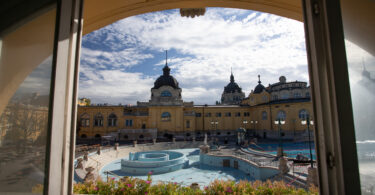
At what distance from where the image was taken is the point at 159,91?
3541 centimetres

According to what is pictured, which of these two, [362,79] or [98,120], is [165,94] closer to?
[98,120]

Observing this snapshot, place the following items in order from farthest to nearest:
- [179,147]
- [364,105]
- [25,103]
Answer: [179,147]
[25,103]
[364,105]

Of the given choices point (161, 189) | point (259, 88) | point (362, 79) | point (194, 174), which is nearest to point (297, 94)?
point (259, 88)

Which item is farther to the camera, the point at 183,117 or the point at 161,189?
the point at 183,117

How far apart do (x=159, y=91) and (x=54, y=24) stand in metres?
33.7

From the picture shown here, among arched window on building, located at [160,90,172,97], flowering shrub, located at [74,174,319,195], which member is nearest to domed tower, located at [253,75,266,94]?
arched window on building, located at [160,90,172,97]

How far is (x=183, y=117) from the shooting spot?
34750 mm

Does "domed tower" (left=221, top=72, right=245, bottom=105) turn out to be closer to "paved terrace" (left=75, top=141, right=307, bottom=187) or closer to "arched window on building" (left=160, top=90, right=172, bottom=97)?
"arched window on building" (left=160, top=90, right=172, bottom=97)

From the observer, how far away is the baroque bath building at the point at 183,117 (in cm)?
3148

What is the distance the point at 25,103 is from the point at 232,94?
57465mm

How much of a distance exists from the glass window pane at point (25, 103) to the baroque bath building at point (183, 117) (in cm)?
2972

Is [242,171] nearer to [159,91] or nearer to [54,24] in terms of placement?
[54,24]

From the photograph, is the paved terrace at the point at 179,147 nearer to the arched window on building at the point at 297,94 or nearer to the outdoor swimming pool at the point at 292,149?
the outdoor swimming pool at the point at 292,149

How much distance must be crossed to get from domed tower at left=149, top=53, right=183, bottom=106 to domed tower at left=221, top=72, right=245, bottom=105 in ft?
79.8
